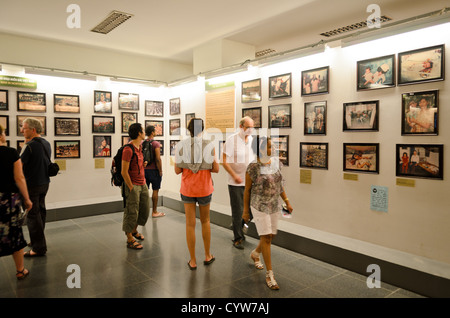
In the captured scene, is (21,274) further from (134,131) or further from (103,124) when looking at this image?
(103,124)

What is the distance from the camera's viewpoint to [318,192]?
14.9 ft

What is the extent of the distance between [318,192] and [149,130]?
3.22 metres

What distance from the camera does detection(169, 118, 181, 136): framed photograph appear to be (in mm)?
7533

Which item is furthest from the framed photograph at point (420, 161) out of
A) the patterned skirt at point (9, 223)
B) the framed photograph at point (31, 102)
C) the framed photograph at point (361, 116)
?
the framed photograph at point (31, 102)

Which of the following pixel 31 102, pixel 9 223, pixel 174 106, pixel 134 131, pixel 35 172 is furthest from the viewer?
pixel 174 106

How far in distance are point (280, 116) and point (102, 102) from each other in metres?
4.06

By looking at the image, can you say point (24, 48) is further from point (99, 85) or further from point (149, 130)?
point (149, 130)

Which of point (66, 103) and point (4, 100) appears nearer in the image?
point (4, 100)

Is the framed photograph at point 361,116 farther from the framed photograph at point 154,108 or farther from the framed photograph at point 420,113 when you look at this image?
the framed photograph at point 154,108

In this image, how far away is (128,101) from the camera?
24.0 ft

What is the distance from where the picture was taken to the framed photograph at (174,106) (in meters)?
7.45

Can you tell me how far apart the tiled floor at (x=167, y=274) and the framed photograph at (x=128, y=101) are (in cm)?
326

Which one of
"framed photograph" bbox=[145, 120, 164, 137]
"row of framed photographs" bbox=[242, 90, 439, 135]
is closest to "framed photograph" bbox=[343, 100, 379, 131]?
"row of framed photographs" bbox=[242, 90, 439, 135]

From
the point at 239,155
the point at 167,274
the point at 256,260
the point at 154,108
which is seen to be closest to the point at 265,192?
the point at 256,260
